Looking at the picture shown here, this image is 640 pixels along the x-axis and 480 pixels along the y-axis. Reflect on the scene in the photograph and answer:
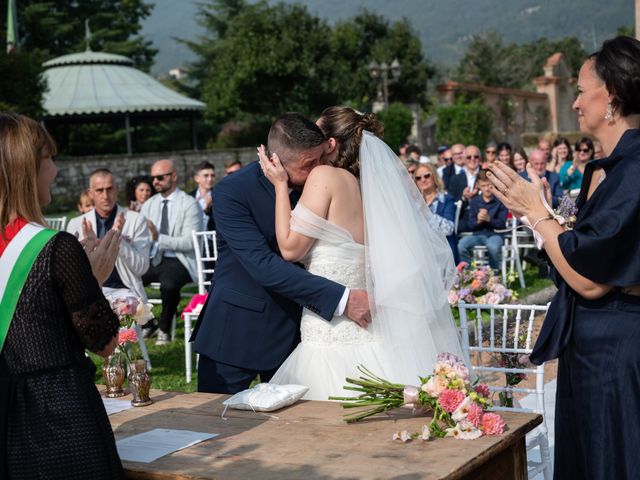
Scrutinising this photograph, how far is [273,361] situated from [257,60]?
35.1 m

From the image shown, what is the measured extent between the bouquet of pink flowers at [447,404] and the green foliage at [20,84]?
18823 millimetres

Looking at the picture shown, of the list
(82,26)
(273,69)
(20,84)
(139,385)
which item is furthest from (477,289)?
(82,26)

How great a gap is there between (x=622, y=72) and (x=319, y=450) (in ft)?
5.16

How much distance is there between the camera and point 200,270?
7953 mm

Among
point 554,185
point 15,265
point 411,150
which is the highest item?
point 411,150

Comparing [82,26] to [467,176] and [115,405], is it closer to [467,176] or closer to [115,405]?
[467,176]

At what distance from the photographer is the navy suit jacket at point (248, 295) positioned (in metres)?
3.99

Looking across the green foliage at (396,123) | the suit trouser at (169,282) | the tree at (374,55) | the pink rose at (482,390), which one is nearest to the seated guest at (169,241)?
the suit trouser at (169,282)

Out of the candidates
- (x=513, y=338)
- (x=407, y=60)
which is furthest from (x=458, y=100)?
(x=513, y=338)

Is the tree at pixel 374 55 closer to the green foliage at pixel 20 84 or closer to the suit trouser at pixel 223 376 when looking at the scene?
the green foliage at pixel 20 84

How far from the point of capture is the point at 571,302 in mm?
3076

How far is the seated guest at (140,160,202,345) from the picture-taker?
353 inches

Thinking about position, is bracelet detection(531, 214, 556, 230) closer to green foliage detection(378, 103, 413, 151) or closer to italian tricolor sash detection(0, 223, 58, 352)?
italian tricolor sash detection(0, 223, 58, 352)

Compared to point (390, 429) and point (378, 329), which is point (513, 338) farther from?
point (390, 429)
